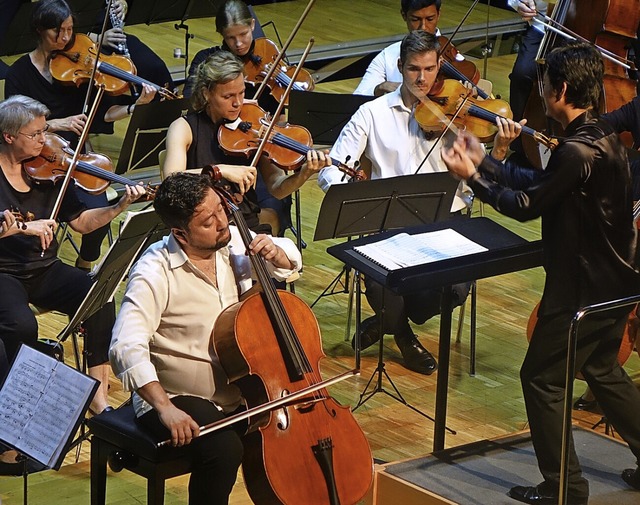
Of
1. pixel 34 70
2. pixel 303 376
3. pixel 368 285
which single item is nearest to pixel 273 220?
pixel 368 285

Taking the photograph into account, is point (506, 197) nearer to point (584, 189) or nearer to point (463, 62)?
point (584, 189)

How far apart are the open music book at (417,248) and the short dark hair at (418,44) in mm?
1189

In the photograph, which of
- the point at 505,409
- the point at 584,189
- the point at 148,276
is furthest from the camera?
the point at 505,409

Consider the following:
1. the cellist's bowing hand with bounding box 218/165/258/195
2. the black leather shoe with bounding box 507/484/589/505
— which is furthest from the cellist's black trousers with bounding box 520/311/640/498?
the cellist's bowing hand with bounding box 218/165/258/195

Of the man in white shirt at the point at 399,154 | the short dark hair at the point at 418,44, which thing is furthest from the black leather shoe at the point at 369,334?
the short dark hair at the point at 418,44

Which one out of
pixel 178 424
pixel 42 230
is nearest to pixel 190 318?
pixel 178 424

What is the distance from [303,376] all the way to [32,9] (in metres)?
2.74

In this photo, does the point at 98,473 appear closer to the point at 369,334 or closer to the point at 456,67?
the point at 369,334

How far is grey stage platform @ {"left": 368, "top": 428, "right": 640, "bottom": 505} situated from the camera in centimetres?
314

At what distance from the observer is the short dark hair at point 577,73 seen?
296 cm

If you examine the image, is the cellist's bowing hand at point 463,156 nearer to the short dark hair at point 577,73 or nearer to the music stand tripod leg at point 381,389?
the short dark hair at point 577,73

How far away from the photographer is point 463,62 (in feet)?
16.5

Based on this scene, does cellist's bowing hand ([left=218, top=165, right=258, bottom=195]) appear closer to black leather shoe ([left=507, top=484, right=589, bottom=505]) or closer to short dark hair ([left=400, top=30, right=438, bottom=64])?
short dark hair ([left=400, top=30, right=438, bottom=64])

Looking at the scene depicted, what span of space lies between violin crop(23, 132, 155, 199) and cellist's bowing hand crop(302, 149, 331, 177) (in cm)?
56
